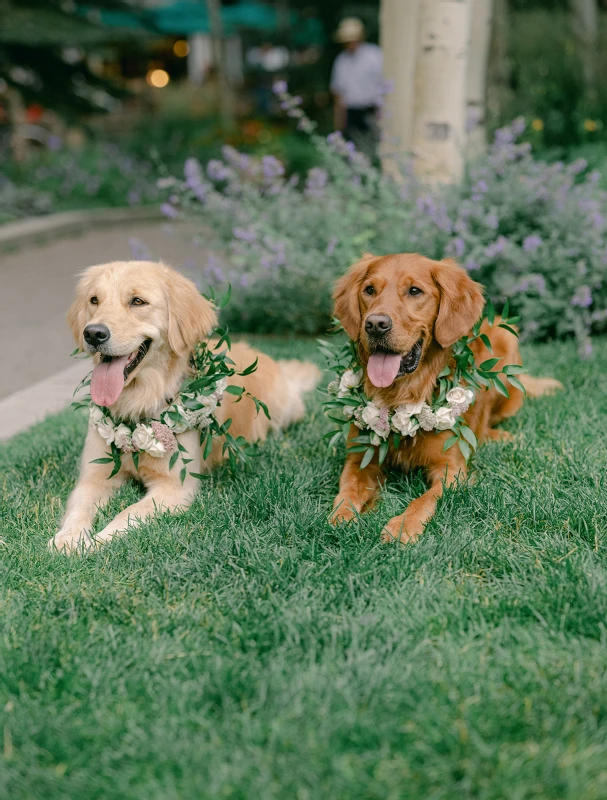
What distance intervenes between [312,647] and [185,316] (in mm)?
1552

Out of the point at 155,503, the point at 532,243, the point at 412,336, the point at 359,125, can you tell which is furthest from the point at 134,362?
the point at 359,125

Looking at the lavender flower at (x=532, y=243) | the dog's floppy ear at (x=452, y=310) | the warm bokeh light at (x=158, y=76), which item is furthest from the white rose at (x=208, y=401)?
the warm bokeh light at (x=158, y=76)

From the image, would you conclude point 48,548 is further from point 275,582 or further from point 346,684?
point 346,684

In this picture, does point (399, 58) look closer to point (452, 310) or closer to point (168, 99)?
point (452, 310)

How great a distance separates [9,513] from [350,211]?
3.62 m

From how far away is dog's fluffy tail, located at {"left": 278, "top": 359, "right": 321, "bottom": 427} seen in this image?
446 cm

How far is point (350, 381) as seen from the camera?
354cm

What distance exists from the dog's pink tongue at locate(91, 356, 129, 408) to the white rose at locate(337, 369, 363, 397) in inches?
36.1

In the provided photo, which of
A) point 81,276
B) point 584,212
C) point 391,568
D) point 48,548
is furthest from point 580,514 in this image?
point 584,212

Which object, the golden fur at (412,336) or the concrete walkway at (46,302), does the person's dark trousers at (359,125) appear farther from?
the golden fur at (412,336)

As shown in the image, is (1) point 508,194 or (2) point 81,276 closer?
(2) point 81,276

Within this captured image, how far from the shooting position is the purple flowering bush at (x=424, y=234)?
18.0ft

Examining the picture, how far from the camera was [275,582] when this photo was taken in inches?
107

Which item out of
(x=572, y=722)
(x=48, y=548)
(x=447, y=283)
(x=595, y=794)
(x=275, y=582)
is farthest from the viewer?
(x=447, y=283)
